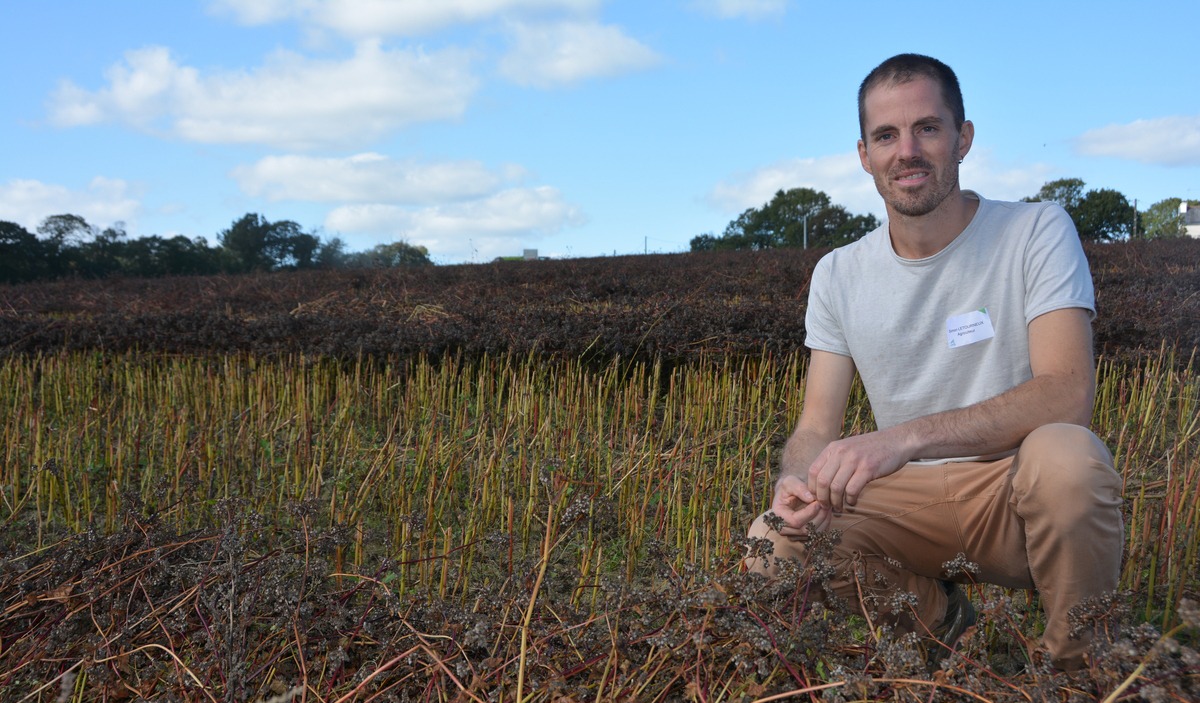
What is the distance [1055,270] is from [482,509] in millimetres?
2022

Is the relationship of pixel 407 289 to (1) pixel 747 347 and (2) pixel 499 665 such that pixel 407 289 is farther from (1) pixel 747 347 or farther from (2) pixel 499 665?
(2) pixel 499 665

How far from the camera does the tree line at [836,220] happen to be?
1073 inches

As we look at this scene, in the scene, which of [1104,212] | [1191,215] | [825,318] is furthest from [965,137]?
[1191,215]

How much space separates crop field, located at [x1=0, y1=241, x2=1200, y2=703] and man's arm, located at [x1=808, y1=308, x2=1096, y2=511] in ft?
0.93

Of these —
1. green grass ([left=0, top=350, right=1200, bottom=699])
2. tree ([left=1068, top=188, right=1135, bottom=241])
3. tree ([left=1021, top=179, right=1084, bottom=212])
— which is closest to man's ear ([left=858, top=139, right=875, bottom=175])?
green grass ([left=0, top=350, right=1200, bottom=699])

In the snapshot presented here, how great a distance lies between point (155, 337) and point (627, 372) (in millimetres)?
4044

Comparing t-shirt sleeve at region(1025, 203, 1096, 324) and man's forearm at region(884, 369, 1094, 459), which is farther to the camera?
t-shirt sleeve at region(1025, 203, 1096, 324)

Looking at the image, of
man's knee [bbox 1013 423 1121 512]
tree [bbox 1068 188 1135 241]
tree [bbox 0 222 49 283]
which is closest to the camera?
man's knee [bbox 1013 423 1121 512]

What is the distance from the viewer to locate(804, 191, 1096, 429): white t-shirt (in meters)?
2.16

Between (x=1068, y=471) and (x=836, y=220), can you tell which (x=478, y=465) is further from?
(x=836, y=220)

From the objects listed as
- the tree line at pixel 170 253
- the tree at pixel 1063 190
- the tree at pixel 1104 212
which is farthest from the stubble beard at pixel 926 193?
the tree at pixel 1063 190

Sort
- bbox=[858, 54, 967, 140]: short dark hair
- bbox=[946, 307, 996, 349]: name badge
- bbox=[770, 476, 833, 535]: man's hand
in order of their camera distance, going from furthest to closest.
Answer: bbox=[858, 54, 967, 140]: short dark hair < bbox=[946, 307, 996, 349]: name badge < bbox=[770, 476, 833, 535]: man's hand

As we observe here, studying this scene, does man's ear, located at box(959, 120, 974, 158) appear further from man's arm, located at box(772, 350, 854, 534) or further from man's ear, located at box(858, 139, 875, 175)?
man's arm, located at box(772, 350, 854, 534)

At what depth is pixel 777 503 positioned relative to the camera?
202 centimetres
